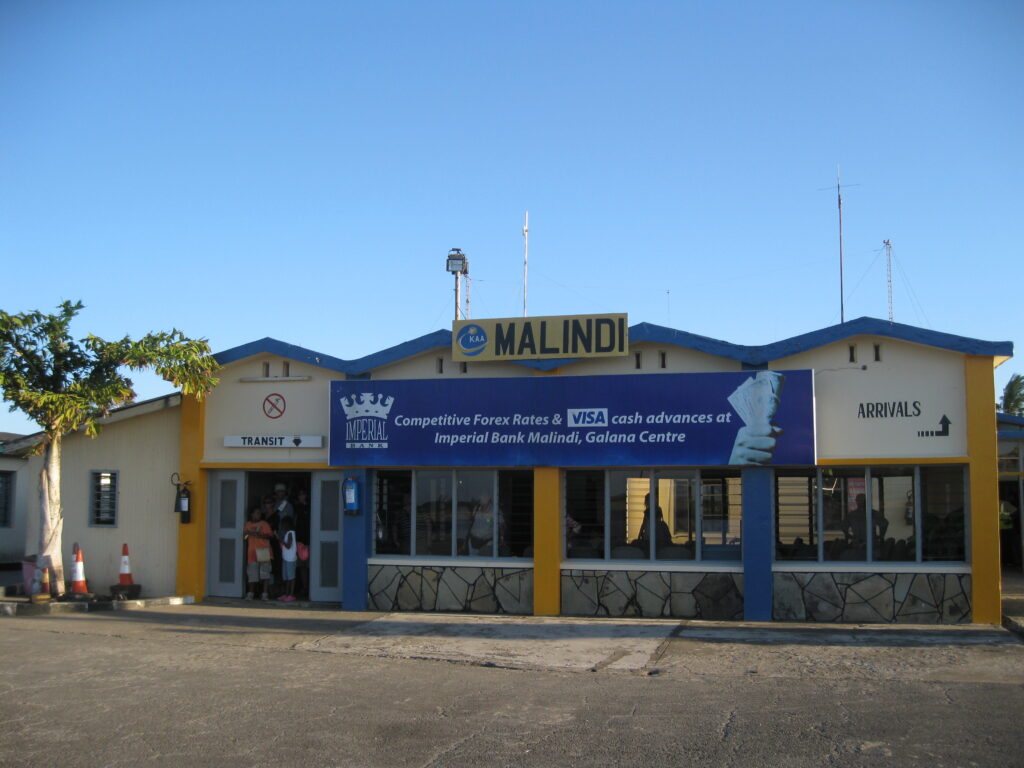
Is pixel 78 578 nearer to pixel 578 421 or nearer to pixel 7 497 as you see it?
pixel 578 421

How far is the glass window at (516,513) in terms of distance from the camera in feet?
49.4

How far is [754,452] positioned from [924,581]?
2928 mm

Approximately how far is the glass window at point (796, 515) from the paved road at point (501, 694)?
134 cm

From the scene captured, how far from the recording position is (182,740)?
7723mm

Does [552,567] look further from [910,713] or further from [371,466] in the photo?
[910,713]

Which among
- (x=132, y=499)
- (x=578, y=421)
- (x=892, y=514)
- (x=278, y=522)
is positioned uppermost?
(x=578, y=421)

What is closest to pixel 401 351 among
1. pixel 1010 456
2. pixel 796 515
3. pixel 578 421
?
pixel 578 421

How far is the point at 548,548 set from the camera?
1473 cm

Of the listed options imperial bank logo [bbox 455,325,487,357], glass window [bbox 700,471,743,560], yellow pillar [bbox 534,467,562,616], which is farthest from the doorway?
glass window [bbox 700,471,743,560]

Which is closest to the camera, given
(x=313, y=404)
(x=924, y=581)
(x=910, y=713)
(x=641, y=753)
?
(x=641, y=753)

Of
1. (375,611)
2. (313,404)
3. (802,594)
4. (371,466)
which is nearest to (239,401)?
(313,404)

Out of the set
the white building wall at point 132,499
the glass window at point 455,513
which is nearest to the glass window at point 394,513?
the glass window at point 455,513

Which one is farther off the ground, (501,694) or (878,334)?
(878,334)

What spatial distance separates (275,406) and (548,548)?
513cm
